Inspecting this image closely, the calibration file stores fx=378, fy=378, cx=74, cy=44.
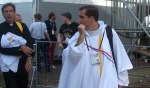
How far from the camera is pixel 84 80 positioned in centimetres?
439

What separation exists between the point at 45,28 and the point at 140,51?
4.42 m

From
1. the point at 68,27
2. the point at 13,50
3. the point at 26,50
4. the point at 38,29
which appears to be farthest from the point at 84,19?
the point at 38,29

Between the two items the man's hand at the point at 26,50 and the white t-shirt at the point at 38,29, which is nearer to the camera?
the man's hand at the point at 26,50

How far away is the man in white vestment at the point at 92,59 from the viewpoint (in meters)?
4.36

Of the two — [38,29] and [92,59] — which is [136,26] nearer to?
[38,29]

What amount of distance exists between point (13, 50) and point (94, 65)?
1.88m

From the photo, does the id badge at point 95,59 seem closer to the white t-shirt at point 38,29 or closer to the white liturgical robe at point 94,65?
the white liturgical robe at point 94,65

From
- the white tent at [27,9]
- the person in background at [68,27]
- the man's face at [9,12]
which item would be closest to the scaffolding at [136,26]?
the person in background at [68,27]

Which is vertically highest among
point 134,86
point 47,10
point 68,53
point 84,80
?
point 47,10

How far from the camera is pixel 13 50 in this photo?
583cm

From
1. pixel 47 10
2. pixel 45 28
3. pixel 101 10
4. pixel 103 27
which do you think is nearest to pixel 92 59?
pixel 103 27

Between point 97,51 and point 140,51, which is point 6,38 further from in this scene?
point 140,51

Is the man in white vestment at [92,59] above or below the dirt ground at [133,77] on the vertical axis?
above

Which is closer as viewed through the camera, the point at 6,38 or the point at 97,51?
the point at 97,51
